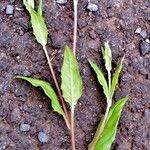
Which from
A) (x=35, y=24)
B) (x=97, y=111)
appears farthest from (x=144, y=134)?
(x=35, y=24)

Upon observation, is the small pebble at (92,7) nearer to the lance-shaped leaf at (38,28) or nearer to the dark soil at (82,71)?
the dark soil at (82,71)

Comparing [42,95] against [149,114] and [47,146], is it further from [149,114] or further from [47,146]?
[149,114]

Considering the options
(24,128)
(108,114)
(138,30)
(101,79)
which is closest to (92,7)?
(138,30)

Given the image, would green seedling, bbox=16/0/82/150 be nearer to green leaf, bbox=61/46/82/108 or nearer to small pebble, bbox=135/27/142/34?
green leaf, bbox=61/46/82/108

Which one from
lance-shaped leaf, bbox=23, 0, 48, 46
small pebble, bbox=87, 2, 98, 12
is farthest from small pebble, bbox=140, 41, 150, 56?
lance-shaped leaf, bbox=23, 0, 48, 46

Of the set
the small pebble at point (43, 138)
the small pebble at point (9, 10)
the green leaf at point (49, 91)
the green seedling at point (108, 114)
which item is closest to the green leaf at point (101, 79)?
the green seedling at point (108, 114)

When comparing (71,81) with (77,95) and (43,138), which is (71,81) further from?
(43,138)

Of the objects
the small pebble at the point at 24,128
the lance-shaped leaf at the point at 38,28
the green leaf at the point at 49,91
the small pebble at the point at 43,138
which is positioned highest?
the lance-shaped leaf at the point at 38,28
